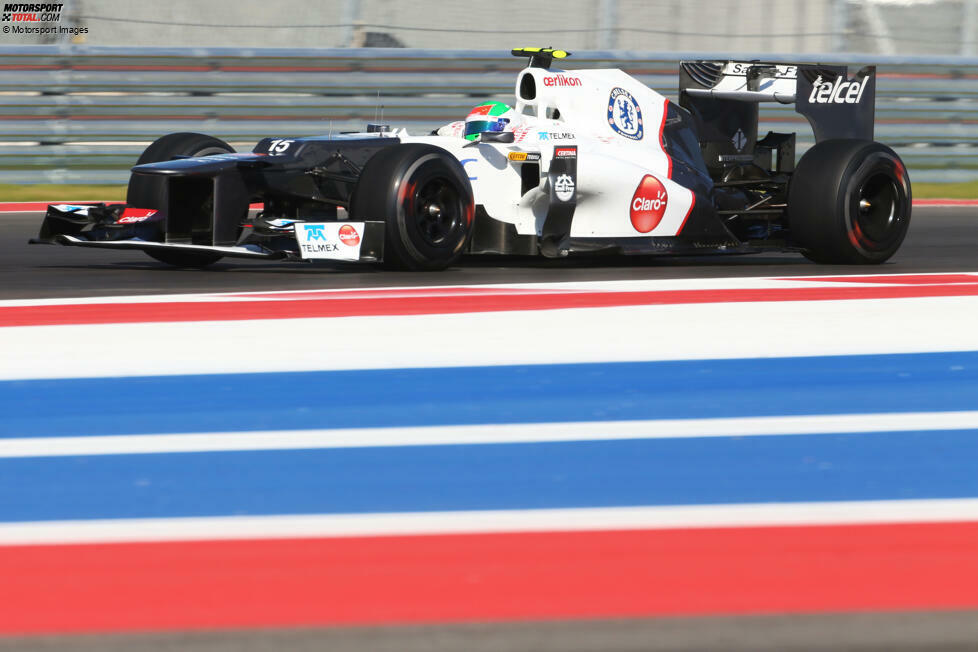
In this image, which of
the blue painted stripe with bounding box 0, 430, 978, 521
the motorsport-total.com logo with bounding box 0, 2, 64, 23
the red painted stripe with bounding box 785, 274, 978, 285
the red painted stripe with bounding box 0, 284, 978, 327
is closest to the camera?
the blue painted stripe with bounding box 0, 430, 978, 521

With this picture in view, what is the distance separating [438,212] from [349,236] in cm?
53

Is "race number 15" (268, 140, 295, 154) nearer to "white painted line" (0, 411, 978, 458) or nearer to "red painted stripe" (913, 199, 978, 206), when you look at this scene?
"white painted line" (0, 411, 978, 458)

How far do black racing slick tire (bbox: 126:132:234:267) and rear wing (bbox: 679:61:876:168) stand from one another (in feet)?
9.08

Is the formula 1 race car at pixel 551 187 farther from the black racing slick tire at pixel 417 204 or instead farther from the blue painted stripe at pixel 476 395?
the blue painted stripe at pixel 476 395

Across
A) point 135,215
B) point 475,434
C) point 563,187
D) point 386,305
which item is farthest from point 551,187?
point 475,434

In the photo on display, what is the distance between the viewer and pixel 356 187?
283 inches

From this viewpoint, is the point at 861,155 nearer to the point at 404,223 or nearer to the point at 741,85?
the point at 741,85

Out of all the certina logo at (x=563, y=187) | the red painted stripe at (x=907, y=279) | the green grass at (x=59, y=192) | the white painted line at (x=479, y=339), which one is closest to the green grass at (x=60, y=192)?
the green grass at (x=59, y=192)

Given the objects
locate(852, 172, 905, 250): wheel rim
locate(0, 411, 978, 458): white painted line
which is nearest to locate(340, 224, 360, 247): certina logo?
locate(852, 172, 905, 250): wheel rim

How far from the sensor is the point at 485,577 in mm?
2809

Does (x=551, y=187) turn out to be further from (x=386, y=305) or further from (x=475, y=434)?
(x=475, y=434)

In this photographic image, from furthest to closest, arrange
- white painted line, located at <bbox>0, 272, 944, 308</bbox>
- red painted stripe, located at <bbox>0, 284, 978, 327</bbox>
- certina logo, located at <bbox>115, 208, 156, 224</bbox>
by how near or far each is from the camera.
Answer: certina logo, located at <bbox>115, 208, 156, 224</bbox> → white painted line, located at <bbox>0, 272, 944, 308</bbox> → red painted stripe, located at <bbox>0, 284, 978, 327</bbox>

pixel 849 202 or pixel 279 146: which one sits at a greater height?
pixel 279 146

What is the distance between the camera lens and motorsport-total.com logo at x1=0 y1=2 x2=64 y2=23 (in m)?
12.7
